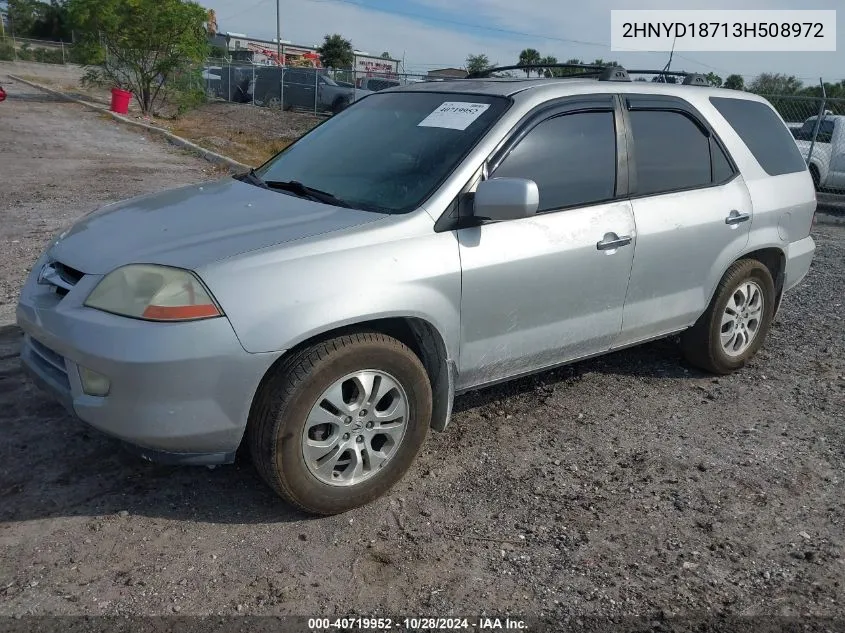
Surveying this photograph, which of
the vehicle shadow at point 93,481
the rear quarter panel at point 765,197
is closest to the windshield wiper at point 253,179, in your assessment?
the vehicle shadow at point 93,481

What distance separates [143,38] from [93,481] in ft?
70.9

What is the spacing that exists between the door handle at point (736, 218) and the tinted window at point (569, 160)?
0.95 metres

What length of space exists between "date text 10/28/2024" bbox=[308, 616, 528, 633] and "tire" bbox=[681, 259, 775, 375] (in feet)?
8.74

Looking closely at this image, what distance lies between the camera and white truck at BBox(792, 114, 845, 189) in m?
12.7

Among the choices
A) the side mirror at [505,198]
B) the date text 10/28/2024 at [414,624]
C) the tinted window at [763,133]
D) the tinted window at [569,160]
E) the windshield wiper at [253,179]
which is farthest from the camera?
the tinted window at [763,133]

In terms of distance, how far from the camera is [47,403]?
152 inches

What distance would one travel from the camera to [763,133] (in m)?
4.84

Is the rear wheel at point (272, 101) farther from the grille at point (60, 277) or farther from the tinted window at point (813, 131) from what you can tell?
the grille at point (60, 277)

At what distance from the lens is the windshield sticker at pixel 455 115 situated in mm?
3611

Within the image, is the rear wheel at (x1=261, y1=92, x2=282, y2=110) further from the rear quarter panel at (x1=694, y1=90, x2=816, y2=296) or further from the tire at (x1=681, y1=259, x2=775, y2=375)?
the tire at (x1=681, y1=259, x2=775, y2=375)

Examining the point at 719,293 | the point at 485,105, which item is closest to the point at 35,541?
the point at 485,105

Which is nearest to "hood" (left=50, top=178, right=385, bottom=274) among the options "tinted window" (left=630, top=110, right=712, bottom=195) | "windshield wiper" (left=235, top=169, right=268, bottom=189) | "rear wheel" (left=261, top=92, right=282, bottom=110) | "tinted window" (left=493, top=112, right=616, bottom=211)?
"windshield wiper" (left=235, top=169, right=268, bottom=189)

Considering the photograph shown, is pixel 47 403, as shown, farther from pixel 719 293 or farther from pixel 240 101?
pixel 240 101

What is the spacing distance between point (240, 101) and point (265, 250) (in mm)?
31906
